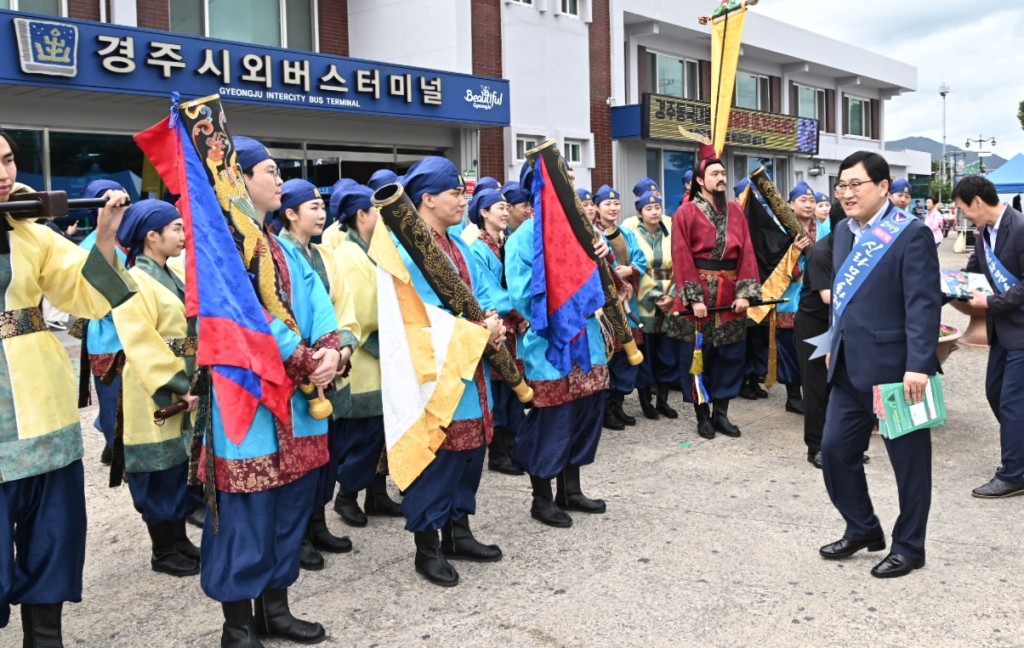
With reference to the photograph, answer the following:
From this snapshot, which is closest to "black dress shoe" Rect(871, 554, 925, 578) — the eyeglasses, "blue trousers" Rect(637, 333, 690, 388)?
the eyeglasses

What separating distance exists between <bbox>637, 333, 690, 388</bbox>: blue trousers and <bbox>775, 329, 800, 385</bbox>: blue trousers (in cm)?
87

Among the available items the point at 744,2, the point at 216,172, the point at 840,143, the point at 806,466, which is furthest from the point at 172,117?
the point at 840,143

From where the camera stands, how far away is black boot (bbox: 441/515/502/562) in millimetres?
4164

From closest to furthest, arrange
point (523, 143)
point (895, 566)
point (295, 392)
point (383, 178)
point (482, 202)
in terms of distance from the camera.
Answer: point (295, 392)
point (895, 566)
point (383, 178)
point (482, 202)
point (523, 143)

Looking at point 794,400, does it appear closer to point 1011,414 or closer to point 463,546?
point 1011,414

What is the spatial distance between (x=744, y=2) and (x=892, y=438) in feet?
15.9

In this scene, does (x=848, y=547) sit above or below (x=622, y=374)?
below

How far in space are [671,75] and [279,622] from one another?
19568mm

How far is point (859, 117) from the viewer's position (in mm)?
29328

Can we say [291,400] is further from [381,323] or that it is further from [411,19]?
[411,19]

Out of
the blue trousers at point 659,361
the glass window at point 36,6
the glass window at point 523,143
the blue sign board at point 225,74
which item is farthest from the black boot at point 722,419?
the glass window at point 523,143

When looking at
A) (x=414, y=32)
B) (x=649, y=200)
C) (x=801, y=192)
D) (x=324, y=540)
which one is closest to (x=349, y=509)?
(x=324, y=540)

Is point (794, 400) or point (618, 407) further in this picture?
point (794, 400)

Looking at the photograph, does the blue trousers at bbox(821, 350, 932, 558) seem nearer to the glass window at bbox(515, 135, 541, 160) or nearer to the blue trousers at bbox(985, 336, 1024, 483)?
the blue trousers at bbox(985, 336, 1024, 483)
